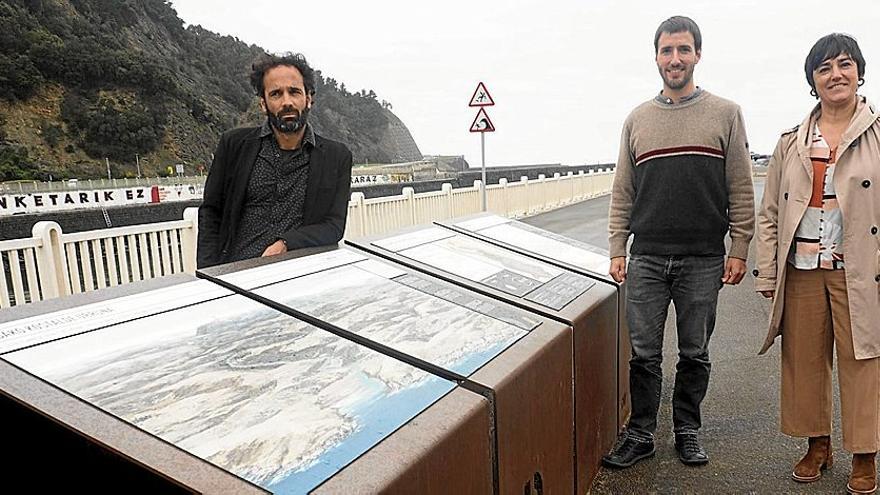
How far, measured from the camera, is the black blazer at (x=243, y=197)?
277cm

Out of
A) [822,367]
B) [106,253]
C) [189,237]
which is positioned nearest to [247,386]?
[822,367]

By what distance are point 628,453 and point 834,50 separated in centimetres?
194

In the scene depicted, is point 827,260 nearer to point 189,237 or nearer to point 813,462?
point 813,462

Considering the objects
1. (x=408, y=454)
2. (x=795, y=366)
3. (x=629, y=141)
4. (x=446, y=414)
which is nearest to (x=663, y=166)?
(x=629, y=141)

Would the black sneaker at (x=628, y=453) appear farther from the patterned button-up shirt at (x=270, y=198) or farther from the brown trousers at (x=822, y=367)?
the patterned button-up shirt at (x=270, y=198)

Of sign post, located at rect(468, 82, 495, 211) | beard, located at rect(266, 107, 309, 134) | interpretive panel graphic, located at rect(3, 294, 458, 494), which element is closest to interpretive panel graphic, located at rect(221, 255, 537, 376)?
interpretive panel graphic, located at rect(3, 294, 458, 494)

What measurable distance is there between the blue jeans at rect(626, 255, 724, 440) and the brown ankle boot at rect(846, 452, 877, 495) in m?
0.64

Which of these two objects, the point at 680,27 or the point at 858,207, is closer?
the point at 858,207

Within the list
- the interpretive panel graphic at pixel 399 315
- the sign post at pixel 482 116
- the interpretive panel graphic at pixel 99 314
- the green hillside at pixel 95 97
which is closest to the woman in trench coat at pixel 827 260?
the interpretive panel graphic at pixel 399 315

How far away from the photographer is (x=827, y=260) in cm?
278

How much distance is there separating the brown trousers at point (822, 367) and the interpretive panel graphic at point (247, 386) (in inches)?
77.4

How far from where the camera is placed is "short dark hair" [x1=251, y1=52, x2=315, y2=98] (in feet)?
9.20

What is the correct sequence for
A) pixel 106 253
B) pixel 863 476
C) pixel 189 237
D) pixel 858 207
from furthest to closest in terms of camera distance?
pixel 189 237
pixel 106 253
pixel 863 476
pixel 858 207

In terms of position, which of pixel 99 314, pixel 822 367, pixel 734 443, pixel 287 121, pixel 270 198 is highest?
pixel 287 121
